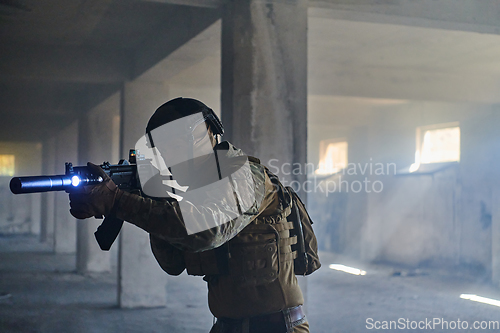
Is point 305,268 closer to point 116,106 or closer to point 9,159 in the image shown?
point 116,106

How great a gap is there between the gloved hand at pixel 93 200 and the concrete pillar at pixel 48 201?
13.2 meters

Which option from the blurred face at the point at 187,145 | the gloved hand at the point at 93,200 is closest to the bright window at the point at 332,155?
the blurred face at the point at 187,145

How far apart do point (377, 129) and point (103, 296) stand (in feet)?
23.8

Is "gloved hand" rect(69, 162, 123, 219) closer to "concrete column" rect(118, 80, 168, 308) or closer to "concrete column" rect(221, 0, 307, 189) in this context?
"concrete column" rect(221, 0, 307, 189)

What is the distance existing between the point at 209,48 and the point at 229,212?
3.73 m

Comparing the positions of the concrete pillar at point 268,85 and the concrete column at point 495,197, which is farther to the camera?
the concrete column at point 495,197

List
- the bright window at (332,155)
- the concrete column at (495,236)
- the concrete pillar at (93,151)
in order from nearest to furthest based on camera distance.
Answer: the concrete column at (495,236) → the concrete pillar at (93,151) → the bright window at (332,155)

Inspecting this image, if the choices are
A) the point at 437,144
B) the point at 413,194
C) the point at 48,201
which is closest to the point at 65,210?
the point at 48,201

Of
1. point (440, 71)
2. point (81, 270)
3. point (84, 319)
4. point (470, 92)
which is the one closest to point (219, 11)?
point (84, 319)

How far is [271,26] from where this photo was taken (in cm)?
321

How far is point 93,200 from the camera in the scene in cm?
117

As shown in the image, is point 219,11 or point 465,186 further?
point 465,186

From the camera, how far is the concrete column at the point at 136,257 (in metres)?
5.91

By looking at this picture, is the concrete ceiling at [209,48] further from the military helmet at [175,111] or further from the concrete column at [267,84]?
the military helmet at [175,111]
